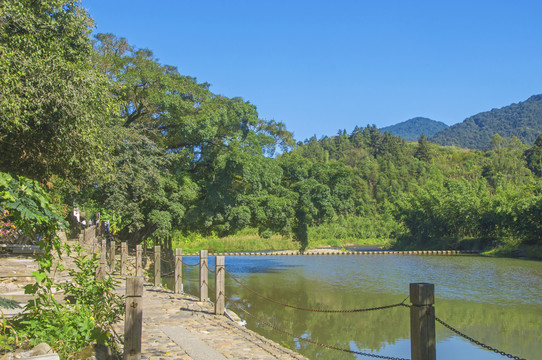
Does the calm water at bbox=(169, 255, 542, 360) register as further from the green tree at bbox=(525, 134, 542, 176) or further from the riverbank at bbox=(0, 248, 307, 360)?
the green tree at bbox=(525, 134, 542, 176)

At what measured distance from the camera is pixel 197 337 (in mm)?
7590

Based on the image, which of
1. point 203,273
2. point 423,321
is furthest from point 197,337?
point 423,321

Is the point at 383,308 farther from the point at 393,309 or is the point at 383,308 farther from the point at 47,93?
the point at 393,309

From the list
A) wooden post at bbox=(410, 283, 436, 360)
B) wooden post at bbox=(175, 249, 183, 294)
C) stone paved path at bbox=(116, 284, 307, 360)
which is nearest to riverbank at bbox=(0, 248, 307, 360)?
stone paved path at bbox=(116, 284, 307, 360)

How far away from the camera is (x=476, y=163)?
3492 inches

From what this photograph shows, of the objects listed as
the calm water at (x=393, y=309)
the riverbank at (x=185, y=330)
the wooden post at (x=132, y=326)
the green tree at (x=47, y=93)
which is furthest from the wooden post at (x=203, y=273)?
the wooden post at (x=132, y=326)

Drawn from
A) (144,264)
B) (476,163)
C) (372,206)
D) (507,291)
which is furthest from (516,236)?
(476,163)

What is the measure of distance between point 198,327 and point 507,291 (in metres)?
14.0

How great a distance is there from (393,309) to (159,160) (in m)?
10.4

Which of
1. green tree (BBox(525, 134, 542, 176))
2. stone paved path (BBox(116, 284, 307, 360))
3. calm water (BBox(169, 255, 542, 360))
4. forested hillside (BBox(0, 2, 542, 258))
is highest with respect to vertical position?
green tree (BBox(525, 134, 542, 176))

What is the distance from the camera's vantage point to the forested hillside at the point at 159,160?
983 cm

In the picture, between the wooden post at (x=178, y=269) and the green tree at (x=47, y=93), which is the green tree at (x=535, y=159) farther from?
the green tree at (x=47, y=93)

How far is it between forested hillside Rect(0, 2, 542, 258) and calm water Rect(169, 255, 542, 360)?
3472 mm

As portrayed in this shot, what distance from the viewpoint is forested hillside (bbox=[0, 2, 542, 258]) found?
32.2ft
